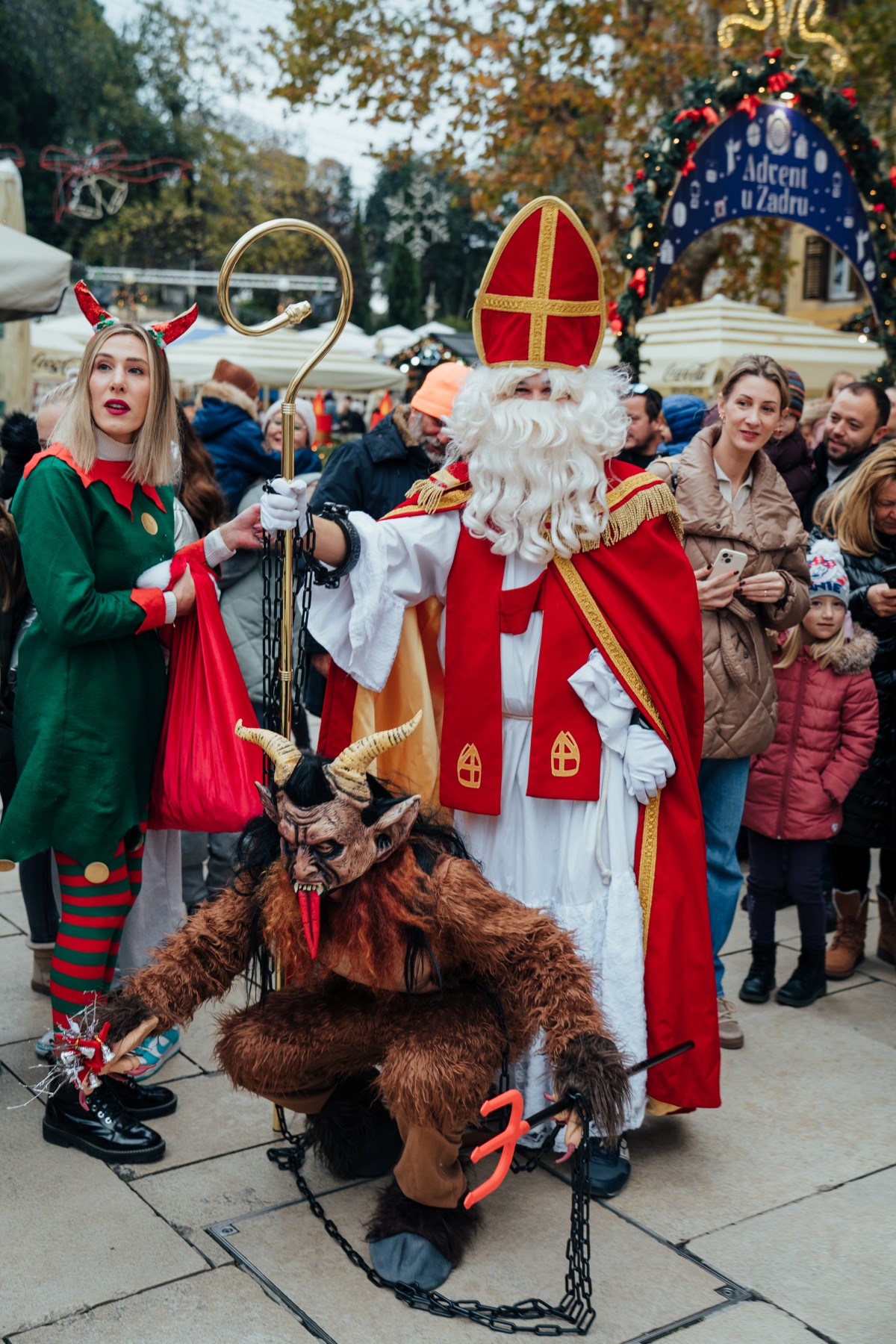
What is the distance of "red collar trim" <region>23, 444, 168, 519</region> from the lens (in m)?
3.16

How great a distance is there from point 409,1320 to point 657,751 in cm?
137

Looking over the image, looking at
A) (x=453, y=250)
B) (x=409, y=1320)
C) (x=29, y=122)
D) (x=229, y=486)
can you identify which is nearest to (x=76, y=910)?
(x=409, y=1320)

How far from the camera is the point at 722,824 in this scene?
3846 millimetres

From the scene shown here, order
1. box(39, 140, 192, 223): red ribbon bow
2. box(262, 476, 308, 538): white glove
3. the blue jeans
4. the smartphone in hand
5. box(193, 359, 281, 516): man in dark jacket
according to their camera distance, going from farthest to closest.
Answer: box(39, 140, 192, 223): red ribbon bow, box(193, 359, 281, 516): man in dark jacket, the blue jeans, the smartphone in hand, box(262, 476, 308, 538): white glove

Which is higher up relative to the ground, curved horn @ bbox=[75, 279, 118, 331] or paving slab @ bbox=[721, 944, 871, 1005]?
curved horn @ bbox=[75, 279, 118, 331]

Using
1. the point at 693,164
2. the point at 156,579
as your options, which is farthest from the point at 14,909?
the point at 693,164

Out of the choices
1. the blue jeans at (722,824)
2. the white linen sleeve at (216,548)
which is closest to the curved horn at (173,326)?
the white linen sleeve at (216,548)

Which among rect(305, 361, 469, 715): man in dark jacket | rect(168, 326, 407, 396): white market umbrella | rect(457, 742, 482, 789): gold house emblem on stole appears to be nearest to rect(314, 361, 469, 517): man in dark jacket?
rect(305, 361, 469, 715): man in dark jacket

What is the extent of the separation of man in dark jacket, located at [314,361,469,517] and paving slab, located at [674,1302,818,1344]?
2.90 meters

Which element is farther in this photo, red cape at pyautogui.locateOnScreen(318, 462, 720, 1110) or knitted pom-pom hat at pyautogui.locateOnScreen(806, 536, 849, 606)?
knitted pom-pom hat at pyautogui.locateOnScreen(806, 536, 849, 606)

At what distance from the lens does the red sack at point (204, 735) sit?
10.9ft

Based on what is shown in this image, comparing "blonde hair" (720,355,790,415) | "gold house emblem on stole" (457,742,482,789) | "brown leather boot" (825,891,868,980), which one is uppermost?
"blonde hair" (720,355,790,415)

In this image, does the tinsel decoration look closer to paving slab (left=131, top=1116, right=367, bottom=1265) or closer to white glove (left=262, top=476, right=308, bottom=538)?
paving slab (left=131, top=1116, right=367, bottom=1265)

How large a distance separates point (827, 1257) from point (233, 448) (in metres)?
3.54
